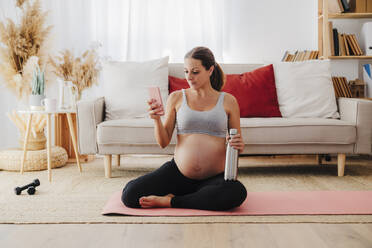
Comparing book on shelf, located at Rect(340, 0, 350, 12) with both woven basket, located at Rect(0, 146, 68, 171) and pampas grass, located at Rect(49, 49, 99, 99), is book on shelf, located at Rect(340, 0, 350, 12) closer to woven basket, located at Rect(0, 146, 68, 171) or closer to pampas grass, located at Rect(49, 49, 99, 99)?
pampas grass, located at Rect(49, 49, 99, 99)

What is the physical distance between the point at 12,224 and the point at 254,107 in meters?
1.93

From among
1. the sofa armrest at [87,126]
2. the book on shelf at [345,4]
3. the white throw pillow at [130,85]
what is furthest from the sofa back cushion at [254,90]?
the book on shelf at [345,4]

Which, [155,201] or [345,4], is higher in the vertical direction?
[345,4]

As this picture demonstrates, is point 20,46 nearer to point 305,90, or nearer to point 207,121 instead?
point 207,121

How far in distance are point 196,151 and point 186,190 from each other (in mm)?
215

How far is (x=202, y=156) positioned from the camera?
1.87 metres

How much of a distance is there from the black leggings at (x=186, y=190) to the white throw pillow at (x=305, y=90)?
1.42m

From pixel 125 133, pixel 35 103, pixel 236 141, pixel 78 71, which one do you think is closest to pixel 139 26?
pixel 78 71

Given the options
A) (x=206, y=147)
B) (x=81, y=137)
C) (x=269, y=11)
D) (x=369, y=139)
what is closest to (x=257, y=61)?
(x=269, y=11)

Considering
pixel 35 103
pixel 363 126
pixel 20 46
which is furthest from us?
pixel 20 46

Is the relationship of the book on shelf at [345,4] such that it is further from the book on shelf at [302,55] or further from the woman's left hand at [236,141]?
the woman's left hand at [236,141]

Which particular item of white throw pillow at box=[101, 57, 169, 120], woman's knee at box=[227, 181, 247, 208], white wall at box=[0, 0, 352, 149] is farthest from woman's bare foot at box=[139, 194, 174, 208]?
white wall at box=[0, 0, 352, 149]

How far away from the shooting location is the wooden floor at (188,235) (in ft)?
4.63

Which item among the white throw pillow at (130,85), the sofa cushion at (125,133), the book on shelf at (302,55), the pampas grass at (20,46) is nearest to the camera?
the sofa cushion at (125,133)
